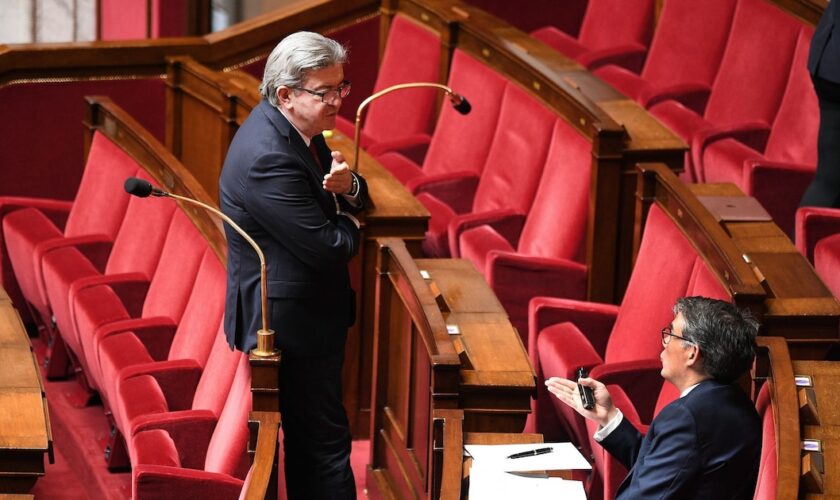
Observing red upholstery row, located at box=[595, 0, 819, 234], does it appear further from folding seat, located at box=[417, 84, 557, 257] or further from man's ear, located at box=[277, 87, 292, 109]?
man's ear, located at box=[277, 87, 292, 109]

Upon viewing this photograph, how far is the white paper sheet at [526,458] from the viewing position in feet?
2.97

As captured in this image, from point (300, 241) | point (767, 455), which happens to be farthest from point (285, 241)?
point (767, 455)

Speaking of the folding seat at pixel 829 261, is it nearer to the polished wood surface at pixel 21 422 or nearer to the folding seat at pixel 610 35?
the polished wood surface at pixel 21 422

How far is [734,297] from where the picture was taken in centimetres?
103

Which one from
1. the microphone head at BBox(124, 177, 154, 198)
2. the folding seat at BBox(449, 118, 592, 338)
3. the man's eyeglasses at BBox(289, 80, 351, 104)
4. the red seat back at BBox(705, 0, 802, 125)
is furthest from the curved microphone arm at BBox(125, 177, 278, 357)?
the red seat back at BBox(705, 0, 802, 125)

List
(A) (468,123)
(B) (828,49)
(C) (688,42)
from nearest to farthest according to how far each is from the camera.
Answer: (B) (828,49)
(A) (468,123)
(C) (688,42)

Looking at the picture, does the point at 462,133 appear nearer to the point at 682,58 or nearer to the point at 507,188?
the point at 507,188

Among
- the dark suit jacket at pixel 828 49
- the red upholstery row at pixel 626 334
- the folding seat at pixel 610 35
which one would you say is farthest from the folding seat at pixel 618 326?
the folding seat at pixel 610 35

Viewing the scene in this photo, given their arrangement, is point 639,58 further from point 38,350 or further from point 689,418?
point 689,418

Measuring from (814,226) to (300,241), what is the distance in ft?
1.67

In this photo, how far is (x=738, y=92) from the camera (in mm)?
1664

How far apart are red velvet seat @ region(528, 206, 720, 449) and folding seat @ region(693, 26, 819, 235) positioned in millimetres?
251

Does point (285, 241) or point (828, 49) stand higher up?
point (828, 49)

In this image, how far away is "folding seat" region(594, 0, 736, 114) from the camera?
5.65ft
